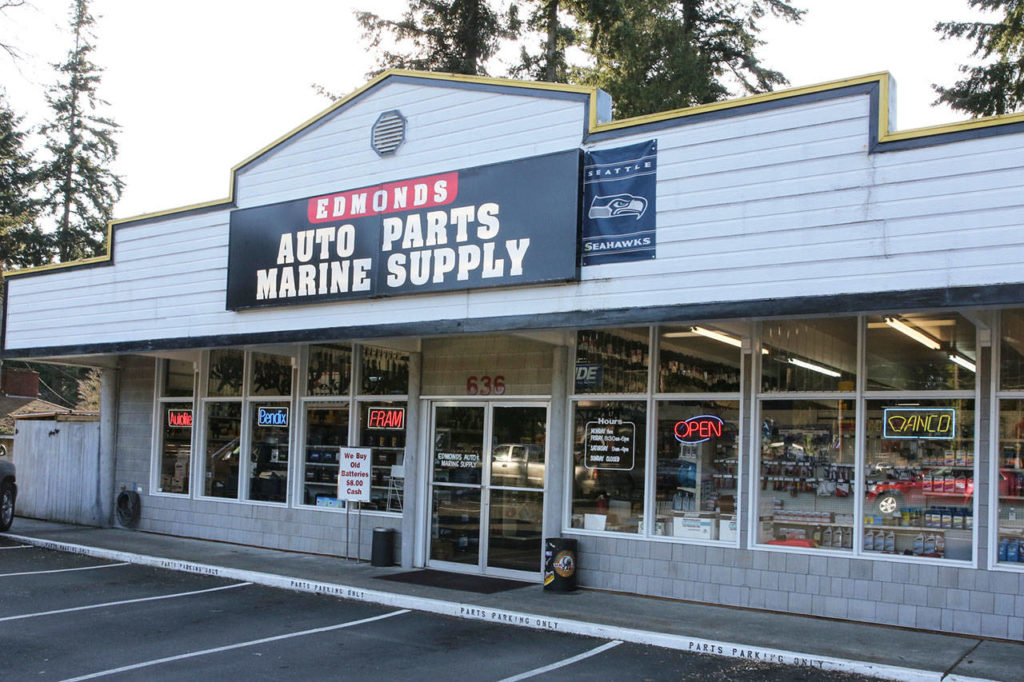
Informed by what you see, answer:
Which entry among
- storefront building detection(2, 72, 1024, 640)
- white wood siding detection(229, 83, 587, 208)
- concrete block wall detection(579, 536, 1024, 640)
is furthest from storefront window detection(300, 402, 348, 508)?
concrete block wall detection(579, 536, 1024, 640)

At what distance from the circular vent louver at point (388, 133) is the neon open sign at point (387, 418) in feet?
12.5

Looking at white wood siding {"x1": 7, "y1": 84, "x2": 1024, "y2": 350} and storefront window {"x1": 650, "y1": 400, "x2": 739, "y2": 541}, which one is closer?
white wood siding {"x1": 7, "y1": 84, "x2": 1024, "y2": 350}

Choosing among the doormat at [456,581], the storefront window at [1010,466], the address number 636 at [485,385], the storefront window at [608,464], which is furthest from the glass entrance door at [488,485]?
the storefront window at [1010,466]

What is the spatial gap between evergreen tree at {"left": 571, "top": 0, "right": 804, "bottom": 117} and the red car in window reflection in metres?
16.9

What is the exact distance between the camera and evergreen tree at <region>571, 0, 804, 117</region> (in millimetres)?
26047

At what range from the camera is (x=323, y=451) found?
15.5 m

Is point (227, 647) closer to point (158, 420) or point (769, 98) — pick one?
point (769, 98)

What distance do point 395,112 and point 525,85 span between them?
222 centimetres

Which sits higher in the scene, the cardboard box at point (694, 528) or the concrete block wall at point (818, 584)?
the cardboard box at point (694, 528)

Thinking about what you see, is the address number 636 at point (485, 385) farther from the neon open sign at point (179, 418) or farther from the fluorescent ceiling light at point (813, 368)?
the neon open sign at point (179, 418)

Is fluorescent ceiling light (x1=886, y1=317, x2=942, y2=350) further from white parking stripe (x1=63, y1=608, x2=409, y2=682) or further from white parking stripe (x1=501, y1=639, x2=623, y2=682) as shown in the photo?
white parking stripe (x1=63, y1=608, x2=409, y2=682)

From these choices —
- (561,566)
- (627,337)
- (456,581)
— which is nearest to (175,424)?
(456,581)

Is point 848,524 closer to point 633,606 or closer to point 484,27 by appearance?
point 633,606

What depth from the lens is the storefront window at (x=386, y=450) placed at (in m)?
14.5
